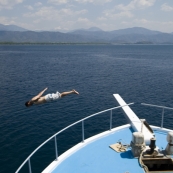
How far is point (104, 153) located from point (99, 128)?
1756 centimetres

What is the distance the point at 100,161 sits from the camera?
1012 centimetres

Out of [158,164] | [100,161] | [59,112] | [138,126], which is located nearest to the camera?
[158,164]

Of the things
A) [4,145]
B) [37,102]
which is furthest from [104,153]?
[4,145]

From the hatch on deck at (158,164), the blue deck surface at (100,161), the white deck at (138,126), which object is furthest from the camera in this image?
the white deck at (138,126)

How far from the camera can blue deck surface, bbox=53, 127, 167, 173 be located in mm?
9500

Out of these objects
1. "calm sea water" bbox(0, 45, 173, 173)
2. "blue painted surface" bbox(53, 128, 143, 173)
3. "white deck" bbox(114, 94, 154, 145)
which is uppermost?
"white deck" bbox(114, 94, 154, 145)

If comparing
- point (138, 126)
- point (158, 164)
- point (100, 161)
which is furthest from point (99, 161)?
point (138, 126)

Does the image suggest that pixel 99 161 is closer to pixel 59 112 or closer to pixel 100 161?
pixel 100 161

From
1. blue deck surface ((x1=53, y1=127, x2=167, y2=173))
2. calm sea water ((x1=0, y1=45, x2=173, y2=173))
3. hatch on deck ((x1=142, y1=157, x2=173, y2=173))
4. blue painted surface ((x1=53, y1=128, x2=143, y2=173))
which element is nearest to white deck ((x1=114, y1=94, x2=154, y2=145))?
blue deck surface ((x1=53, y1=127, x2=167, y2=173))

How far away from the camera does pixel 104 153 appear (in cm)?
1073

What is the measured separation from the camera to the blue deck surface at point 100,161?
374 inches

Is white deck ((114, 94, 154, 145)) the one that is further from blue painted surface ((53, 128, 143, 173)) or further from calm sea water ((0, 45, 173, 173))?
calm sea water ((0, 45, 173, 173))

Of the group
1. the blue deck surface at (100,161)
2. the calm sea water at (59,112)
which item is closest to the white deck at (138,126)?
the blue deck surface at (100,161)

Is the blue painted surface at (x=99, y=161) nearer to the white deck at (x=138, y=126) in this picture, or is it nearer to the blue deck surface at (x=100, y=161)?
the blue deck surface at (x=100, y=161)
